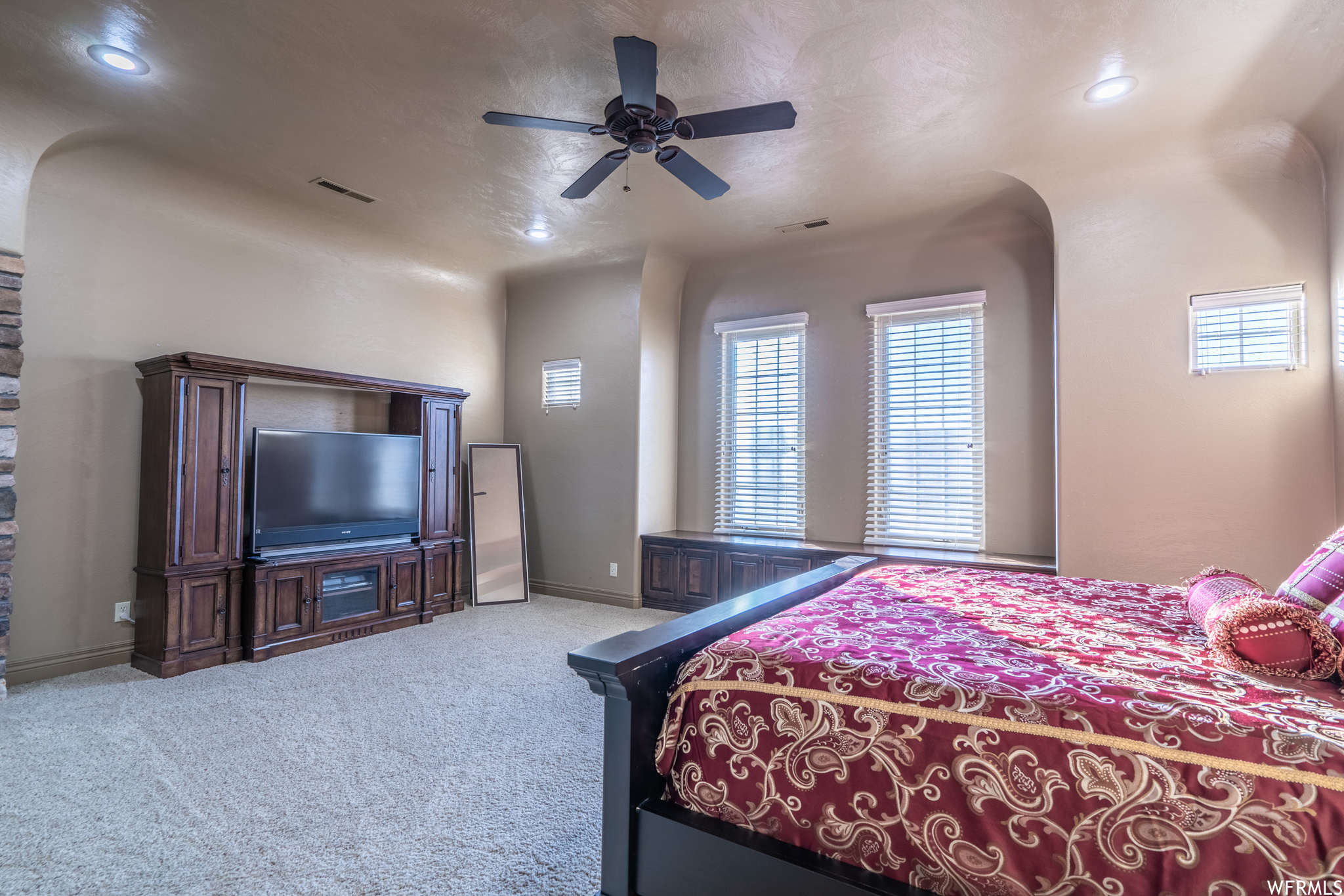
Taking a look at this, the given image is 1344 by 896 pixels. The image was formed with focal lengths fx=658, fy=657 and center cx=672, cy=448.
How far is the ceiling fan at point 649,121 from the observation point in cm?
258

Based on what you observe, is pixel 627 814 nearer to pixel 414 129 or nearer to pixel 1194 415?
pixel 414 129

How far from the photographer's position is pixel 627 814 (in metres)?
1.47

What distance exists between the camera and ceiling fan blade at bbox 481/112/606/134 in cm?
279

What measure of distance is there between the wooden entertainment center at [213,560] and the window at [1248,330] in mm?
5300

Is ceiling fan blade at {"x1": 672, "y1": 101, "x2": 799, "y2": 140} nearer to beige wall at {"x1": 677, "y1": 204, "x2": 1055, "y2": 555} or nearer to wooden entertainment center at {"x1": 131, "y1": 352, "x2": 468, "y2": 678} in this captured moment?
beige wall at {"x1": 677, "y1": 204, "x2": 1055, "y2": 555}

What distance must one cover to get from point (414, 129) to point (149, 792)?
321 cm

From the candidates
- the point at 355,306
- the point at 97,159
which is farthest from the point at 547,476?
the point at 97,159

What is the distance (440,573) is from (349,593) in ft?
2.73

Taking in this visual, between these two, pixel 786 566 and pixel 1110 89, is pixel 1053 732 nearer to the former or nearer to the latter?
pixel 1110 89

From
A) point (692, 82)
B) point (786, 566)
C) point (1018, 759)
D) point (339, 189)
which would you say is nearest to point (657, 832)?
point (1018, 759)

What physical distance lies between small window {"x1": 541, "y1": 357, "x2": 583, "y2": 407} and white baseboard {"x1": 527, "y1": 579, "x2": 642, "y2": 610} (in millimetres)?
1624

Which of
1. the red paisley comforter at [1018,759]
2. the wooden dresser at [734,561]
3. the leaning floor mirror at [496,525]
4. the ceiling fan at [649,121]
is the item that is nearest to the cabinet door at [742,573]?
the wooden dresser at [734,561]

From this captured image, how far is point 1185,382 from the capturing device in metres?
3.63

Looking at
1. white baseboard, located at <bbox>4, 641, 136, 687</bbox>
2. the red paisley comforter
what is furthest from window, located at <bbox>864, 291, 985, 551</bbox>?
white baseboard, located at <bbox>4, 641, 136, 687</bbox>
